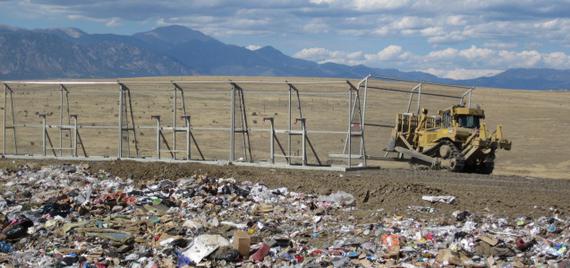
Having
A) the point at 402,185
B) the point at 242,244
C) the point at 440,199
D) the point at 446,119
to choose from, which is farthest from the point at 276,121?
the point at 242,244

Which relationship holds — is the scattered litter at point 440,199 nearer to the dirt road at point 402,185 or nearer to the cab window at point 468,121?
the dirt road at point 402,185

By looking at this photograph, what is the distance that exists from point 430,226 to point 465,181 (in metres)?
6.52

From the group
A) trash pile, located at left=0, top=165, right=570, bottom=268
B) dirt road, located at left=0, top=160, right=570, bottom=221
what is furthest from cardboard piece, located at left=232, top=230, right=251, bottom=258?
dirt road, located at left=0, top=160, right=570, bottom=221

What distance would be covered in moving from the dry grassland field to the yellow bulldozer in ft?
7.67

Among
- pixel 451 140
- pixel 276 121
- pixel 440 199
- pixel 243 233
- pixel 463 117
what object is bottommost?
pixel 276 121

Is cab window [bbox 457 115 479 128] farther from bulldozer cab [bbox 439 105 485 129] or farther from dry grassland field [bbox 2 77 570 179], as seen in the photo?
dry grassland field [bbox 2 77 570 179]

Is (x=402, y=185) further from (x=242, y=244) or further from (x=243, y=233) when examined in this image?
(x=242, y=244)

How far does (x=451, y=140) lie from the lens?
24156mm

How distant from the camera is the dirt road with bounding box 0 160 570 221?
15969mm

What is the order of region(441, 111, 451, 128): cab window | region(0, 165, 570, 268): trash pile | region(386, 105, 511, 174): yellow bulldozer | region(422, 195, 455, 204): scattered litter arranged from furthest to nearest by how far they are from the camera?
region(441, 111, 451, 128): cab window
region(386, 105, 511, 174): yellow bulldozer
region(422, 195, 455, 204): scattered litter
region(0, 165, 570, 268): trash pile

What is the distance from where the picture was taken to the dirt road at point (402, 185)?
15969 millimetres

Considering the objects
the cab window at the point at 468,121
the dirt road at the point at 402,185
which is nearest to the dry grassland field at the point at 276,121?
the dirt road at the point at 402,185

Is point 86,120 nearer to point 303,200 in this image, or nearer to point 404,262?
point 303,200

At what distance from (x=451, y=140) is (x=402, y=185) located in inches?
272
